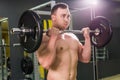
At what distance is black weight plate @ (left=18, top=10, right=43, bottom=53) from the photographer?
1.71 meters

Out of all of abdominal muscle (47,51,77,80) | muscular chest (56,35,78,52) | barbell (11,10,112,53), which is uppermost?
barbell (11,10,112,53)

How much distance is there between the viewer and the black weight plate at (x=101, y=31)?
7.59 feet

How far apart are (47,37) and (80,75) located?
3649 mm

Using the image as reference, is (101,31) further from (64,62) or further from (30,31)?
(30,31)

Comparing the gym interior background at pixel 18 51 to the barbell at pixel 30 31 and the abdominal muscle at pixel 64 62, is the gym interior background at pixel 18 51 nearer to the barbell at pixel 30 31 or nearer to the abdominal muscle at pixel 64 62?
the abdominal muscle at pixel 64 62

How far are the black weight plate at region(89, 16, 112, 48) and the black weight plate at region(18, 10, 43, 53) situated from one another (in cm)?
75

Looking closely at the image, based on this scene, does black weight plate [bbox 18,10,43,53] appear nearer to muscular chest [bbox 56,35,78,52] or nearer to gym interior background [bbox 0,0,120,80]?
muscular chest [bbox 56,35,78,52]

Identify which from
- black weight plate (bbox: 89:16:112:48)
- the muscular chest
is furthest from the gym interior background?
the muscular chest

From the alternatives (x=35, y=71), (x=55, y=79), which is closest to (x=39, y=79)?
(x=35, y=71)

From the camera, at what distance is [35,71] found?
3.90 metres

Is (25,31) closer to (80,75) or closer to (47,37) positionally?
(47,37)

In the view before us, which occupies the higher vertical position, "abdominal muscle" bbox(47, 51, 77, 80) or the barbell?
the barbell

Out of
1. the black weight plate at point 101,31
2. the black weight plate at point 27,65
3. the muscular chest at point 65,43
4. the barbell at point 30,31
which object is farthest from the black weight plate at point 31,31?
the black weight plate at point 27,65

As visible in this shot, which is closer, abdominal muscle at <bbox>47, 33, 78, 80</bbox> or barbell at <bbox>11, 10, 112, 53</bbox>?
barbell at <bbox>11, 10, 112, 53</bbox>
